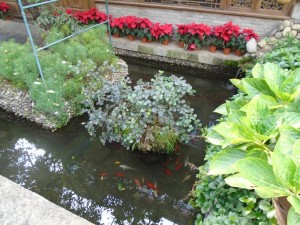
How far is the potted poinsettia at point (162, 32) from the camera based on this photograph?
16.4ft

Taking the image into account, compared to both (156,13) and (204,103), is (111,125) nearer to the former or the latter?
(204,103)

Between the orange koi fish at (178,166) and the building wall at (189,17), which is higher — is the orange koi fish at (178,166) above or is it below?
below

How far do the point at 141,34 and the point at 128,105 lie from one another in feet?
9.68

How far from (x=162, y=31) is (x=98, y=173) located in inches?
132

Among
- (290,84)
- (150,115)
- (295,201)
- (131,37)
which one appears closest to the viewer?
(295,201)

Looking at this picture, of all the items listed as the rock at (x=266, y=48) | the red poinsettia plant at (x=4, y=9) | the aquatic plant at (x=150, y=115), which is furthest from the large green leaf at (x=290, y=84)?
the red poinsettia plant at (x=4, y=9)

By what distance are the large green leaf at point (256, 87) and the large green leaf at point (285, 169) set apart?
1.78 feet

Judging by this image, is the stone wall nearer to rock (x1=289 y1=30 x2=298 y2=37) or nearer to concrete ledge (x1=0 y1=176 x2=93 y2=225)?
rock (x1=289 y1=30 x2=298 y2=37)

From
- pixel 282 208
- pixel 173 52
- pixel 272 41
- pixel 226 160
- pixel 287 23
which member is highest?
pixel 226 160

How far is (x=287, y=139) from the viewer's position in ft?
3.02

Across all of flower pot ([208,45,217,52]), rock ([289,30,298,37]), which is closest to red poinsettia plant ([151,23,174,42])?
flower pot ([208,45,217,52])

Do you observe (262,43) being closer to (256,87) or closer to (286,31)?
(286,31)

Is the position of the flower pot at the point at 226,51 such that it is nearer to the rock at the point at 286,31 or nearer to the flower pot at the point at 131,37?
the rock at the point at 286,31

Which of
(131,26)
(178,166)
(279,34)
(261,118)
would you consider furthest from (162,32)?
(261,118)
